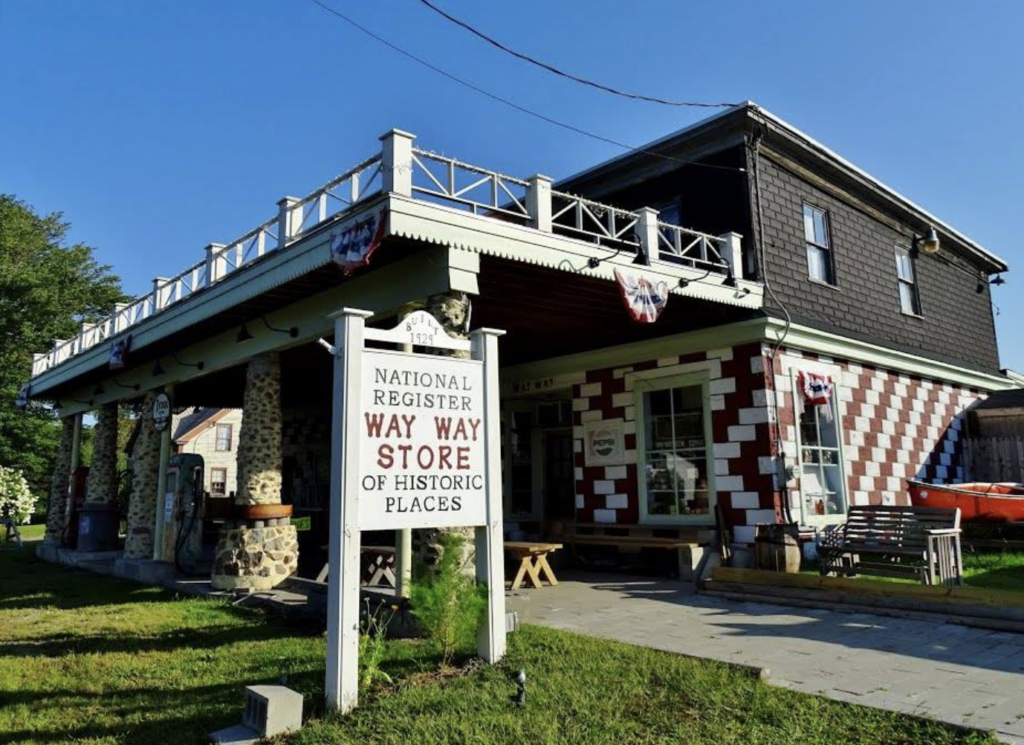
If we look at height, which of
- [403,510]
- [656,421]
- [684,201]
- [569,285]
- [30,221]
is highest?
[30,221]

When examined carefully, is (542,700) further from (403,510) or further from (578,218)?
(578,218)

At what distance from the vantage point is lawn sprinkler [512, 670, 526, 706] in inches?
177

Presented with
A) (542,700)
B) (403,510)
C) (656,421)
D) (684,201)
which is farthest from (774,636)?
(684,201)

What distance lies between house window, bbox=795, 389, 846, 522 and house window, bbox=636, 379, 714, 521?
4.64 feet

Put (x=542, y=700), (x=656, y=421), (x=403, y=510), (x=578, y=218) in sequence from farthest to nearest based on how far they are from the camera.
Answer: (x=656, y=421), (x=578, y=218), (x=403, y=510), (x=542, y=700)

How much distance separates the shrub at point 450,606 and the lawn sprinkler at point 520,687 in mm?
494

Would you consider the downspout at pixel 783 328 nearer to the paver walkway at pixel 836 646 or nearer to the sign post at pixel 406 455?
the paver walkway at pixel 836 646

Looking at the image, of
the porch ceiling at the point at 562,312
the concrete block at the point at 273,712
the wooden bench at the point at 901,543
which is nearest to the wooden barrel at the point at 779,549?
the wooden bench at the point at 901,543

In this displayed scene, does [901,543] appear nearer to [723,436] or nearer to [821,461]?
[723,436]

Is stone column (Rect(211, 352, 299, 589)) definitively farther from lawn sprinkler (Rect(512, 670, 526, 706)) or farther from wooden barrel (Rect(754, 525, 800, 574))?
wooden barrel (Rect(754, 525, 800, 574))

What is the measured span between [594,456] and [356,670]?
8232mm

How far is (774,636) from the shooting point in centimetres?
638

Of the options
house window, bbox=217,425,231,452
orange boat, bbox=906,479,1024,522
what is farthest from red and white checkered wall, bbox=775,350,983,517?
house window, bbox=217,425,231,452

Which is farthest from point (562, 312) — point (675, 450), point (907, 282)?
point (907, 282)
